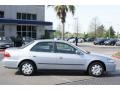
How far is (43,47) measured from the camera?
12.5m

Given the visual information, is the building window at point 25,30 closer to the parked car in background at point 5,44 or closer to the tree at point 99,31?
the parked car in background at point 5,44

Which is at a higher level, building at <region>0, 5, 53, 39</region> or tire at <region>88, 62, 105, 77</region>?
building at <region>0, 5, 53, 39</region>

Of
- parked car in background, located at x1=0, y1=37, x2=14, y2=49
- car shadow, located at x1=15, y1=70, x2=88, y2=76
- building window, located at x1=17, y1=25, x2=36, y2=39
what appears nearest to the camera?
car shadow, located at x1=15, y1=70, x2=88, y2=76

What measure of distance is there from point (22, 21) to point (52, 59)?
32.2m

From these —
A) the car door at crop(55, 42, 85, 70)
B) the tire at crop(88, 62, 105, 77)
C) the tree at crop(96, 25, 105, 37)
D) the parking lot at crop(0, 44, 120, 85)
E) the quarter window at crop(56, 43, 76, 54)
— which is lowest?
the parking lot at crop(0, 44, 120, 85)

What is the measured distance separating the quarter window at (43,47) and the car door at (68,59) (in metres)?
0.24

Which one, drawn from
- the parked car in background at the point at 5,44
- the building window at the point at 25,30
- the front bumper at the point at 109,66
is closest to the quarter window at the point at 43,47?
the front bumper at the point at 109,66

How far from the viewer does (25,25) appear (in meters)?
45.6

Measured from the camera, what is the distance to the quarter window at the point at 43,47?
12.5m

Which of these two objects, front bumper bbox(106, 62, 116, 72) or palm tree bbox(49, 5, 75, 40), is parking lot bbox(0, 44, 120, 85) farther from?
palm tree bbox(49, 5, 75, 40)

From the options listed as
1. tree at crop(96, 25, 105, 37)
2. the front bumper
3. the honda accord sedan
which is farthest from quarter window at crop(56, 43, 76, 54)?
tree at crop(96, 25, 105, 37)

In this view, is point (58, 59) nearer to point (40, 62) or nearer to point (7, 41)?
point (40, 62)

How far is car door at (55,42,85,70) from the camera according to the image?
12.3 m

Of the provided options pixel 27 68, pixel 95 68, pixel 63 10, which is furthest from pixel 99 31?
pixel 27 68
